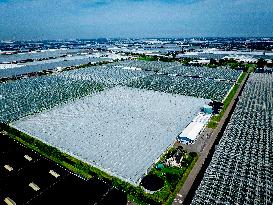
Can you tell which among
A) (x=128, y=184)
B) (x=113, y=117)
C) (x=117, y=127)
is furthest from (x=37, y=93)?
(x=128, y=184)

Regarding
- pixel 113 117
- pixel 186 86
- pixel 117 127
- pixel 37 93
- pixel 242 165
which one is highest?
pixel 186 86

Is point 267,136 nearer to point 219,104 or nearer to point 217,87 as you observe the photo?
point 219,104

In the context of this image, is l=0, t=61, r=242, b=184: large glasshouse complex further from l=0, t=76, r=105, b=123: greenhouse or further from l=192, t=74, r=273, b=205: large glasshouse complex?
l=192, t=74, r=273, b=205: large glasshouse complex

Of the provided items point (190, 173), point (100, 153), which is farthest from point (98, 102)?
point (190, 173)

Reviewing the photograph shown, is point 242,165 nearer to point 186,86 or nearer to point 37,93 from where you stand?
point 186,86

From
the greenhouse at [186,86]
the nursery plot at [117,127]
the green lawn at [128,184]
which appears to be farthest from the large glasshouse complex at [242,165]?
the greenhouse at [186,86]

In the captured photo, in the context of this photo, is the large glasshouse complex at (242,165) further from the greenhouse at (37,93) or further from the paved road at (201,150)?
the greenhouse at (37,93)

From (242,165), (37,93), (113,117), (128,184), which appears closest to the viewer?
(128,184)
